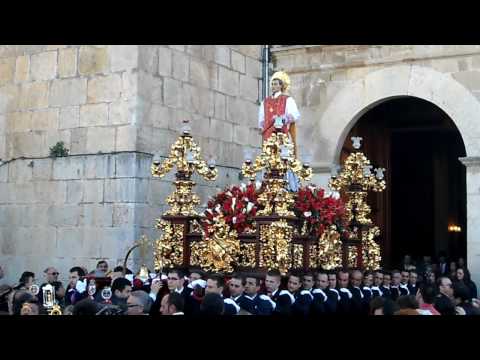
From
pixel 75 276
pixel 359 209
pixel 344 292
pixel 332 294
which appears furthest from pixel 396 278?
pixel 75 276

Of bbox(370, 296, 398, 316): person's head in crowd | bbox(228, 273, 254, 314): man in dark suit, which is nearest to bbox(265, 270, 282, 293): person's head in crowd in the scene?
bbox(228, 273, 254, 314): man in dark suit

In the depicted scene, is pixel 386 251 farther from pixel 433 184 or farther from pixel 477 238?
pixel 433 184

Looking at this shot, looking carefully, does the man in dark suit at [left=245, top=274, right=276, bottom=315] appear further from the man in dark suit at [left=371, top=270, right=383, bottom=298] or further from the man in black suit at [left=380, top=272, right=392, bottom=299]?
the man in black suit at [left=380, top=272, right=392, bottom=299]

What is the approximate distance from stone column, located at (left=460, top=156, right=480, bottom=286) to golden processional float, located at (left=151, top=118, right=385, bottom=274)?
328cm

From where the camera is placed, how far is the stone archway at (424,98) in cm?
1312

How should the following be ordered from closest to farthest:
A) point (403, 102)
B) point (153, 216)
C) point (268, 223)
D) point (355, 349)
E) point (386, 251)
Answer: point (355, 349)
point (268, 223)
point (153, 216)
point (386, 251)
point (403, 102)

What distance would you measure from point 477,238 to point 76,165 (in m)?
6.66

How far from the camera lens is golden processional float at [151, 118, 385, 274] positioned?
8.84 metres

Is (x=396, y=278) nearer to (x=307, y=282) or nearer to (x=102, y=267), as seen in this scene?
(x=307, y=282)

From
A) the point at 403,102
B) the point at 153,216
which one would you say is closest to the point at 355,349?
the point at 153,216

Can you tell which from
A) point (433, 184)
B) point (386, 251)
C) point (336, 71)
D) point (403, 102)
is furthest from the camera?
point (433, 184)

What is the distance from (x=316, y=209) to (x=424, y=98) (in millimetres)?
4922

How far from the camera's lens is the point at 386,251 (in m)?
15.9
